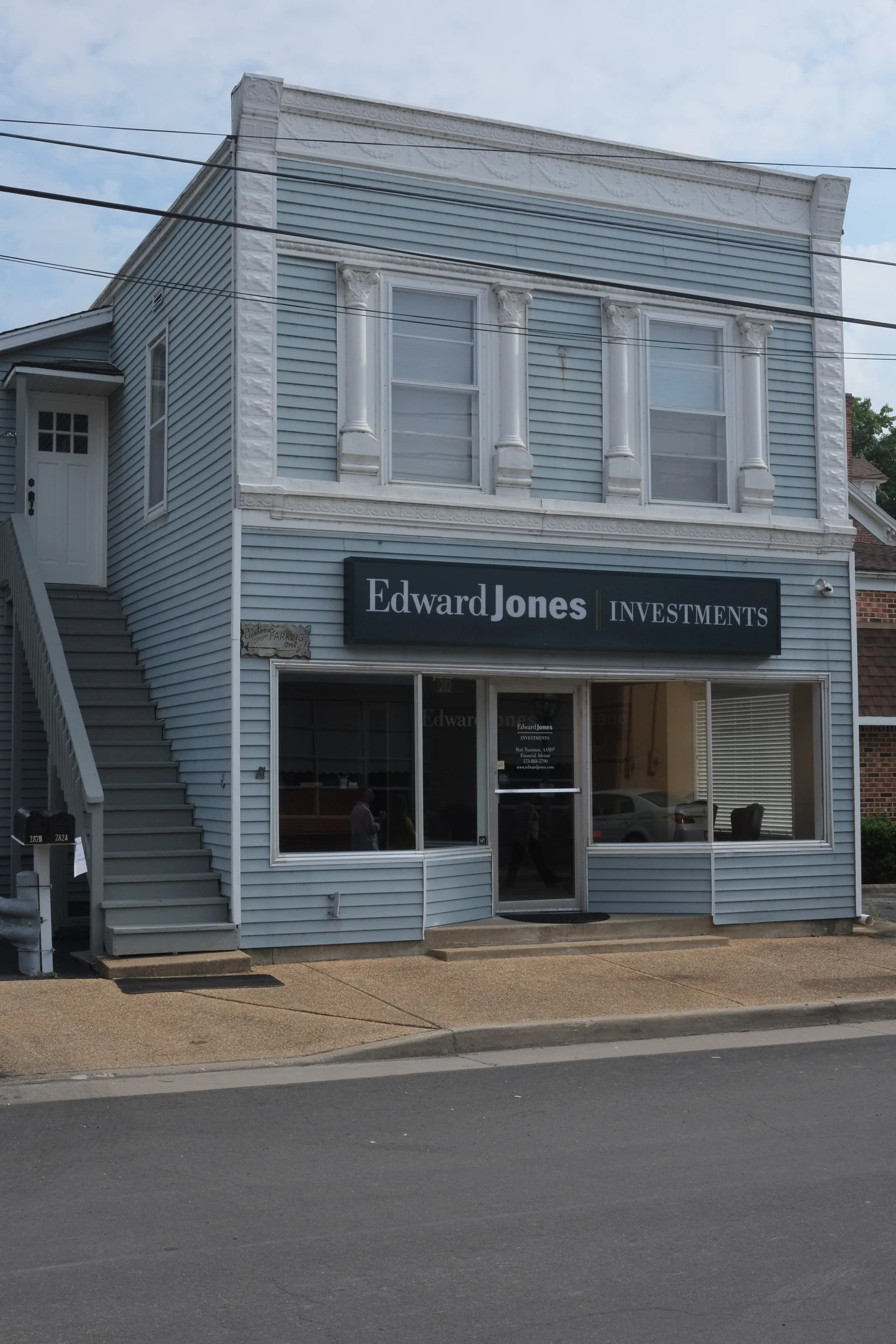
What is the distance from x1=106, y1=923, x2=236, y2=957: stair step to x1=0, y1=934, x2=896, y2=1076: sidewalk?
0.47 m

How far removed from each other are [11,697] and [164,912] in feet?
17.8

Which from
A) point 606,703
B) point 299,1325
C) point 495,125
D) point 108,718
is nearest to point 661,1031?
point 606,703

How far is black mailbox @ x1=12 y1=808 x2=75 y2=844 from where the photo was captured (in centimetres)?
1227

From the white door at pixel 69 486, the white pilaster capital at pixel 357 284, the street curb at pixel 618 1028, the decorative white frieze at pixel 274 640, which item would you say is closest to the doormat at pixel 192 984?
the street curb at pixel 618 1028

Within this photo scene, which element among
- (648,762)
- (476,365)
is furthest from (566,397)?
(648,762)

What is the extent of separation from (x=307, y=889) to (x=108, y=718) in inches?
134

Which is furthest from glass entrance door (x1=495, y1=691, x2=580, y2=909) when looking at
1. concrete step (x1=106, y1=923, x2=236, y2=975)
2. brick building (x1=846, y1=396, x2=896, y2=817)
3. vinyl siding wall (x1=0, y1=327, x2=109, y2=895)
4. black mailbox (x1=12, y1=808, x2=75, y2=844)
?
brick building (x1=846, y1=396, x2=896, y2=817)

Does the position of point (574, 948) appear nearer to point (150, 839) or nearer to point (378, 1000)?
point (378, 1000)

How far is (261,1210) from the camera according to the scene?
249 inches

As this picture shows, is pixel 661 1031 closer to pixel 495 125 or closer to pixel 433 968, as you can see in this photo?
pixel 433 968

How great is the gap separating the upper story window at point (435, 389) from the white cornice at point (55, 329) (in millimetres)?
5314

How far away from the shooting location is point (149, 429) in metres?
16.1

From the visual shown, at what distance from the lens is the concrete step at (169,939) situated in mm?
12250

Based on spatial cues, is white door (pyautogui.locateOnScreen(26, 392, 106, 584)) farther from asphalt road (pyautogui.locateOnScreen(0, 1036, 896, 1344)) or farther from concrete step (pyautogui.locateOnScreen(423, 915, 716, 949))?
asphalt road (pyautogui.locateOnScreen(0, 1036, 896, 1344))
